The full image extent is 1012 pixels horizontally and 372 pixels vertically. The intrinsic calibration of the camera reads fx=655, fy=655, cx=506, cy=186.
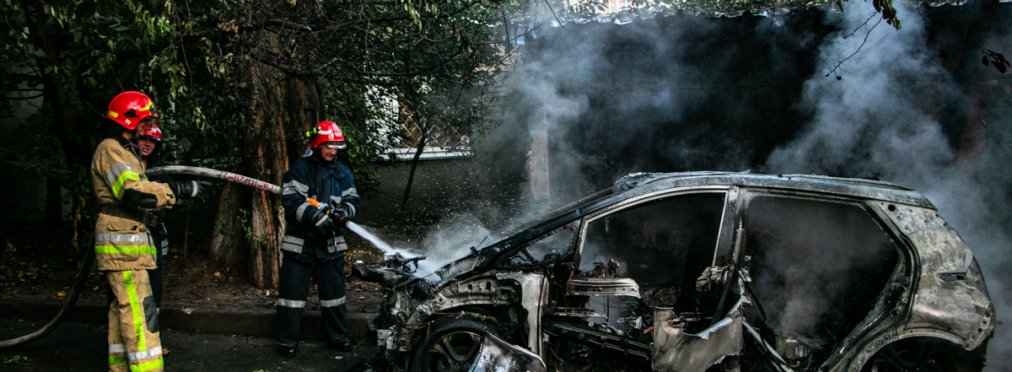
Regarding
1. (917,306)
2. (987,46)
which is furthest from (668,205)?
(987,46)

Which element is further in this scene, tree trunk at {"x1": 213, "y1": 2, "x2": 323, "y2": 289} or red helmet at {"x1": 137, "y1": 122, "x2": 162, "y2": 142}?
tree trunk at {"x1": 213, "y1": 2, "x2": 323, "y2": 289}

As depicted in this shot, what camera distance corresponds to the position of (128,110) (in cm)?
444

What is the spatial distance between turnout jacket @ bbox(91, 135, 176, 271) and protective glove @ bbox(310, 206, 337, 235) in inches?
38.9

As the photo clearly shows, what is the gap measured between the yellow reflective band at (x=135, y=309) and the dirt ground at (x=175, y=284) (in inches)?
70.5

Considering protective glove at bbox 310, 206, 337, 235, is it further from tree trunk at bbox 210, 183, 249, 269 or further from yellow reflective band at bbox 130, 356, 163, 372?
tree trunk at bbox 210, 183, 249, 269

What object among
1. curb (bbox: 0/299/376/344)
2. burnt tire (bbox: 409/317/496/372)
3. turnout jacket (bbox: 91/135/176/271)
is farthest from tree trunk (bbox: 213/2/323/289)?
burnt tire (bbox: 409/317/496/372)

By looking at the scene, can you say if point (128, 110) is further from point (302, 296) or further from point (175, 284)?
point (175, 284)

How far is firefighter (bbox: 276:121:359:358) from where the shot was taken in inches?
200

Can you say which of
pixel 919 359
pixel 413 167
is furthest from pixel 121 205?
pixel 919 359

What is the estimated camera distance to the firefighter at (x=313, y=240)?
5074mm

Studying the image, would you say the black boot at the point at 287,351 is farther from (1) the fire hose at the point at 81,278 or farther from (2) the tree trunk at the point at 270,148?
(2) the tree trunk at the point at 270,148

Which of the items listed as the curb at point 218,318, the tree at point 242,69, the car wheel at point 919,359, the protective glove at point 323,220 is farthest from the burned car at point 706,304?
the tree at point 242,69

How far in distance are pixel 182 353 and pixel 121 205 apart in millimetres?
1553

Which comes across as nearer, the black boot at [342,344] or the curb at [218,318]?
the black boot at [342,344]
